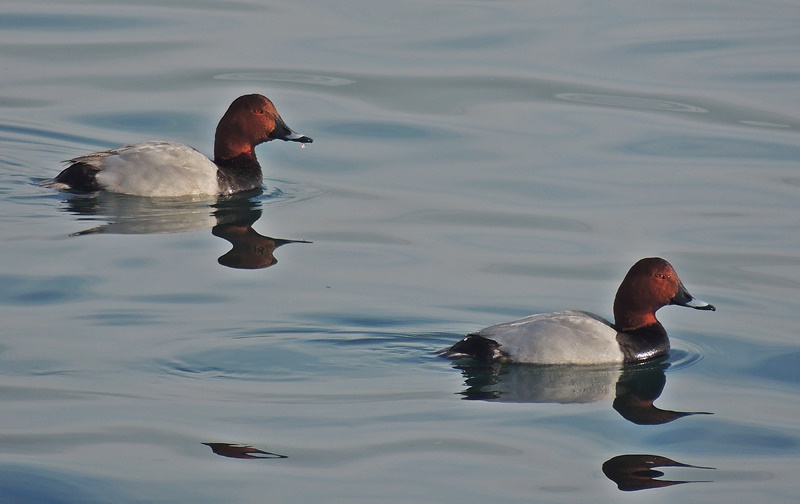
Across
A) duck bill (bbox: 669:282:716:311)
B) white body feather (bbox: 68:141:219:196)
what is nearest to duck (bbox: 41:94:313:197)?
white body feather (bbox: 68:141:219:196)

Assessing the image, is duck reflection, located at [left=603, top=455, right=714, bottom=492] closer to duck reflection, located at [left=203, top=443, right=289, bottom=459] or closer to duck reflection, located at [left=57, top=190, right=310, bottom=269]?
duck reflection, located at [left=203, top=443, right=289, bottom=459]

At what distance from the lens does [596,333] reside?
827 centimetres

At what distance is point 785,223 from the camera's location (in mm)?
11328

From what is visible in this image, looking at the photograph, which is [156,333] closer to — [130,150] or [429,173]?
[130,150]

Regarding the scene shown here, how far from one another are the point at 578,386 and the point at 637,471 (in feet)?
4.03

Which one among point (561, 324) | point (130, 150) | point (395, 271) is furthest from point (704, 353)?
point (130, 150)

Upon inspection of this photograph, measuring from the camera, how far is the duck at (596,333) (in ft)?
26.4

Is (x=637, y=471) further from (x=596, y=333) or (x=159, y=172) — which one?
(x=159, y=172)

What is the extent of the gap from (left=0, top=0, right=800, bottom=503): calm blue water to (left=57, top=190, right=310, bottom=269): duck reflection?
1.6 inches

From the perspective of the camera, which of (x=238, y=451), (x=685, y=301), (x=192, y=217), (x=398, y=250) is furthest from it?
(x=192, y=217)

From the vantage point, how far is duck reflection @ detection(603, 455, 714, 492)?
6590 millimetres

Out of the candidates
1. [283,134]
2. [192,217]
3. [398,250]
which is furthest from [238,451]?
[283,134]

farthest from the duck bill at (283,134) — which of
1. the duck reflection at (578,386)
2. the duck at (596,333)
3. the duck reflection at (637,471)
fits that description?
the duck reflection at (637,471)

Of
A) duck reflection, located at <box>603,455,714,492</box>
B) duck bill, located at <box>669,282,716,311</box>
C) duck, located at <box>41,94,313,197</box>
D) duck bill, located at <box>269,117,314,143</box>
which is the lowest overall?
duck reflection, located at <box>603,455,714,492</box>
